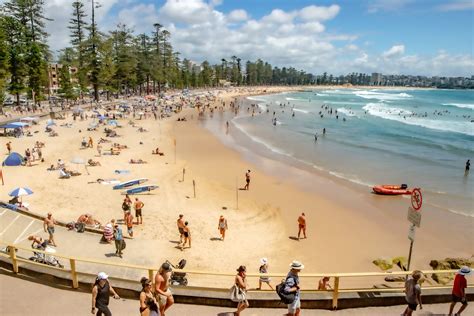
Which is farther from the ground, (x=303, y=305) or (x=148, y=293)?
(x=148, y=293)

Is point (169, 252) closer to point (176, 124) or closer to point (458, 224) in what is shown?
point (458, 224)

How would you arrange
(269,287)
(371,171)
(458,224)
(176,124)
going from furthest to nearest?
1. (176,124)
2. (371,171)
3. (458,224)
4. (269,287)

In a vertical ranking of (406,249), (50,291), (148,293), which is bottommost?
Result: (406,249)

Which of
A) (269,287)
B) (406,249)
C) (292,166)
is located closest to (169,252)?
(269,287)

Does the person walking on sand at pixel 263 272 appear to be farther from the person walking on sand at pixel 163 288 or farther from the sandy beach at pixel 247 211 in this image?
the person walking on sand at pixel 163 288

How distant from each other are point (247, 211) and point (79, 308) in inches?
494

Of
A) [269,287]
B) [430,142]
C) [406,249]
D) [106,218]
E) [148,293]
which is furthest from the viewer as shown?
[430,142]

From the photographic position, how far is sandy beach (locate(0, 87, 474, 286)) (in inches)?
558

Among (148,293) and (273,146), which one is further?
(273,146)

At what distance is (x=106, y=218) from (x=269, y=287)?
8.61m

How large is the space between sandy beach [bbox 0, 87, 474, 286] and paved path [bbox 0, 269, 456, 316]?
5.03 meters

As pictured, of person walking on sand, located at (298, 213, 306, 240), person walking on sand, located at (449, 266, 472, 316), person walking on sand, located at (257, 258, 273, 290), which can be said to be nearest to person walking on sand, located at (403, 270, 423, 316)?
person walking on sand, located at (449, 266, 472, 316)

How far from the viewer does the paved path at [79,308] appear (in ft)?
22.5

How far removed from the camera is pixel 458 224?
59.8ft
